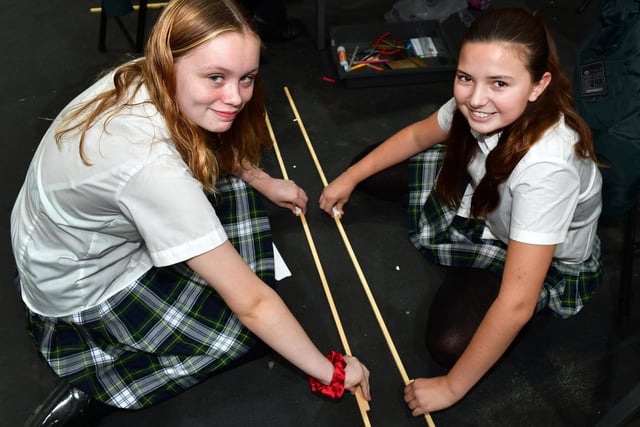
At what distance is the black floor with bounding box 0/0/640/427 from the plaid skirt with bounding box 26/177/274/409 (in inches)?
5.1

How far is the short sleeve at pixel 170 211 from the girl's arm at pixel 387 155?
30.9 inches

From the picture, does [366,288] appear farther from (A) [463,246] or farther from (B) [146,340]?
(B) [146,340]

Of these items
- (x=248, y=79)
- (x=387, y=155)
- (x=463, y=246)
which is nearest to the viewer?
(x=248, y=79)

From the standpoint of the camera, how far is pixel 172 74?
1.04 m

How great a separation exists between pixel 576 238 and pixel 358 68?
1.31 metres

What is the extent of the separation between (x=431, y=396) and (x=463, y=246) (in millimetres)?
457

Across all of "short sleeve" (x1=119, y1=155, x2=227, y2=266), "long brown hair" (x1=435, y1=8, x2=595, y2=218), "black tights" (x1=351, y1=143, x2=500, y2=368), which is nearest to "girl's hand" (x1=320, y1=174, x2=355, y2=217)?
"black tights" (x1=351, y1=143, x2=500, y2=368)

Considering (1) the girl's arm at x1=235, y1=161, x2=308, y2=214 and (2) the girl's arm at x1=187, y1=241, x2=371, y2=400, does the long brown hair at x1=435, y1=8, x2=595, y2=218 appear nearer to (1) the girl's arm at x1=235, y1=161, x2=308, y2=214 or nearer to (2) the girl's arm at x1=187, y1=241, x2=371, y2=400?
(2) the girl's arm at x1=187, y1=241, x2=371, y2=400

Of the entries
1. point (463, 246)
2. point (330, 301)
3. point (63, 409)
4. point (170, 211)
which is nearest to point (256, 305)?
point (170, 211)

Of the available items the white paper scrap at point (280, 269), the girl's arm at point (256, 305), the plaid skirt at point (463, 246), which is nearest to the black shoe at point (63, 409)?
the girl's arm at point (256, 305)

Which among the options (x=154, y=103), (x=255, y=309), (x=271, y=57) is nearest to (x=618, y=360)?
(x=255, y=309)

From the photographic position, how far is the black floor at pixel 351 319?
4.79 feet

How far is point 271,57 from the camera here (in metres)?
2.56

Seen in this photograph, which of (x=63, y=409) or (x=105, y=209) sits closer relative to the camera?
(x=105, y=209)
